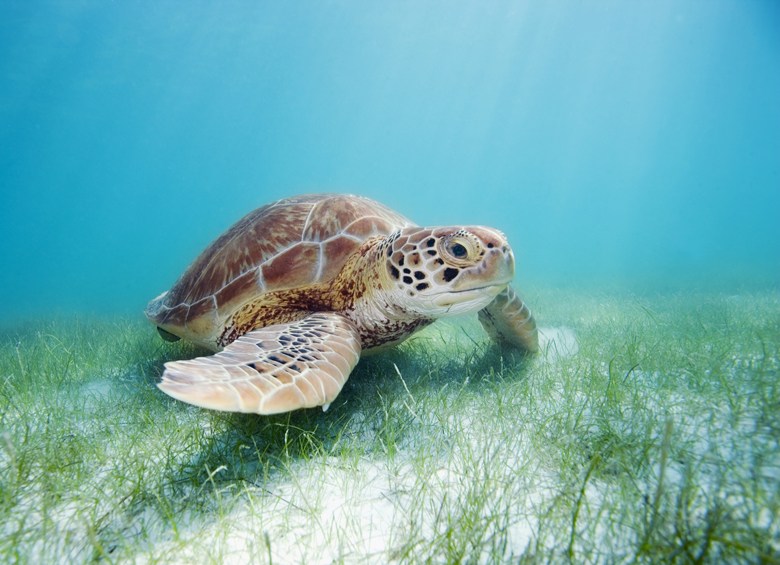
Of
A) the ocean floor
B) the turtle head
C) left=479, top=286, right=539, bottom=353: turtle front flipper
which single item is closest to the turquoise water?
left=479, top=286, right=539, bottom=353: turtle front flipper

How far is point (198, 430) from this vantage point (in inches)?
67.1

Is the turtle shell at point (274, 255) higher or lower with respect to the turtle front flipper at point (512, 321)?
higher

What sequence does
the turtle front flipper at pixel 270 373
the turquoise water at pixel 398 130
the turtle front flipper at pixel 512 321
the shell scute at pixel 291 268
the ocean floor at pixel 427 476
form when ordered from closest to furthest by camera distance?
the ocean floor at pixel 427 476, the turtle front flipper at pixel 270 373, the shell scute at pixel 291 268, the turtle front flipper at pixel 512 321, the turquoise water at pixel 398 130

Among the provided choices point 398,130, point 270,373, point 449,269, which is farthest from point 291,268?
point 398,130

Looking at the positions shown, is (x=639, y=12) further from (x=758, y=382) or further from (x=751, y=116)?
(x=758, y=382)

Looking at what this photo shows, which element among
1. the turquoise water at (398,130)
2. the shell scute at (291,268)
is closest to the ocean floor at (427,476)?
the shell scute at (291,268)

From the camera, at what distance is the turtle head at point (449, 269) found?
2166 millimetres

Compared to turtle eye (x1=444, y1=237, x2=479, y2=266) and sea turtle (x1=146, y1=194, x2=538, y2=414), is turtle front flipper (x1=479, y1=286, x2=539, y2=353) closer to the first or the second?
sea turtle (x1=146, y1=194, x2=538, y2=414)

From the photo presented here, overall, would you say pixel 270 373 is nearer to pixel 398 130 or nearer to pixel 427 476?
pixel 427 476

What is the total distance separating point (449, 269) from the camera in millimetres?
2209

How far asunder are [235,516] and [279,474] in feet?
0.82

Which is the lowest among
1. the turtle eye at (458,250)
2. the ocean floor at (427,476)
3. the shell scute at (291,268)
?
the ocean floor at (427,476)

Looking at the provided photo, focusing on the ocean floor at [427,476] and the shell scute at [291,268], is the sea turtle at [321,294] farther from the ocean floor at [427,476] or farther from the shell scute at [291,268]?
the ocean floor at [427,476]

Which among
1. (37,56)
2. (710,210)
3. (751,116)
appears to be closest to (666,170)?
(710,210)
